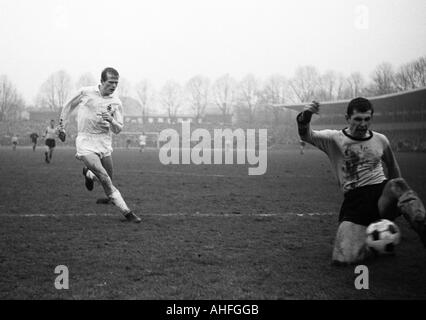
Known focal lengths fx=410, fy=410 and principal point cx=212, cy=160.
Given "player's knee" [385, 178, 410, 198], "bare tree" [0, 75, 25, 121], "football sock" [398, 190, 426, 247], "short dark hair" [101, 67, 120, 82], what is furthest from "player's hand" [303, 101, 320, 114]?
"bare tree" [0, 75, 25, 121]

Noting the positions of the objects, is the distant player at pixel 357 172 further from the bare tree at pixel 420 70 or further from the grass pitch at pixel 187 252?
the bare tree at pixel 420 70

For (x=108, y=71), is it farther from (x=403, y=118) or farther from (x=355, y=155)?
(x=403, y=118)

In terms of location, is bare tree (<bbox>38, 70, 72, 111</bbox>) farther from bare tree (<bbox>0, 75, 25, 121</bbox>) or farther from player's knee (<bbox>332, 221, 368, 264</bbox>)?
player's knee (<bbox>332, 221, 368, 264</bbox>)

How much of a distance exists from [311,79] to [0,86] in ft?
234

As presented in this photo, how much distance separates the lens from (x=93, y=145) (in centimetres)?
691

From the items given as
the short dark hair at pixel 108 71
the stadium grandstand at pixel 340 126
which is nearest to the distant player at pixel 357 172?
the short dark hair at pixel 108 71

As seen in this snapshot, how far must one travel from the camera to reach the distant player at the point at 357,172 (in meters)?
4.38

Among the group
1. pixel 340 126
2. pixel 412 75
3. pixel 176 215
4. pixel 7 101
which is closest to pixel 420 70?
pixel 412 75

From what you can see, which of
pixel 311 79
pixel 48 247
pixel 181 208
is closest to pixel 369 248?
pixel 48 247

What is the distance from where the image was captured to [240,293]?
3432mm

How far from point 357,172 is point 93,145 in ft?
14.1

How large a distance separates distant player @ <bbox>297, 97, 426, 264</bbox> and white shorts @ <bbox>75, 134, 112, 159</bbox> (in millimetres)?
3684
